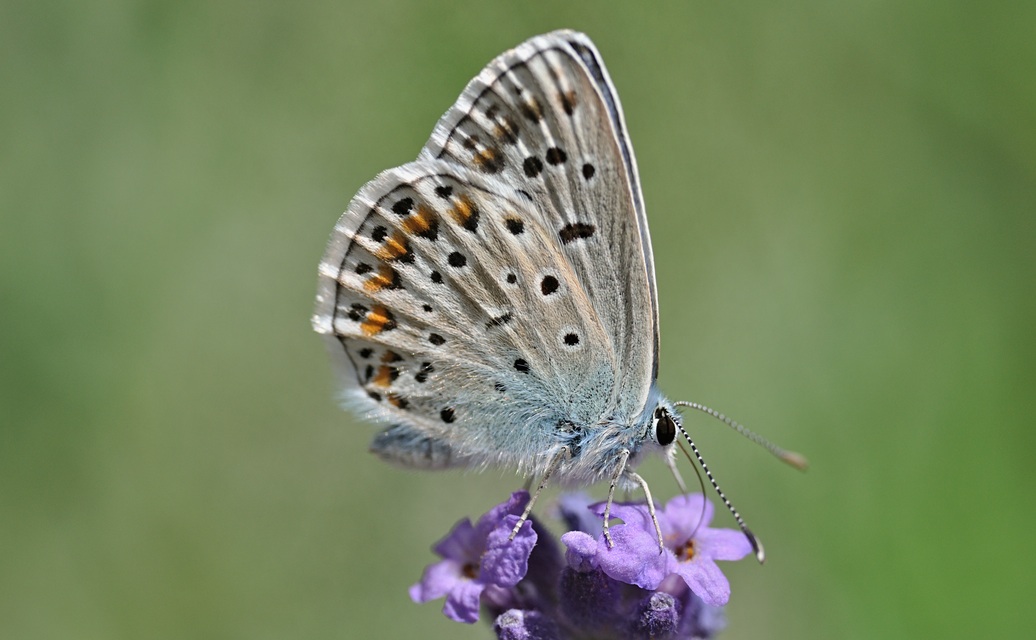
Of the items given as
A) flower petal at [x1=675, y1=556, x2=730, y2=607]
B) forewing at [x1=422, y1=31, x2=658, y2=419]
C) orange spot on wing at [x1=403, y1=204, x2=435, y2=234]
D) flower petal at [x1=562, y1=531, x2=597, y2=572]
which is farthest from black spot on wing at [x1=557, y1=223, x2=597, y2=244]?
flower petal at [x1=675, y1=556, x2=730, y2=607]

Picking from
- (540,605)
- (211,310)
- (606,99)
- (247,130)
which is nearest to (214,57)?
(247,130)

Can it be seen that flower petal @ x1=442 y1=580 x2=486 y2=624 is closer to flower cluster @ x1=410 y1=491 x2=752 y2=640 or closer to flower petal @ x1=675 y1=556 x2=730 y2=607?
flower cluster @ x1=410 y1=491 x2=752 y2=640

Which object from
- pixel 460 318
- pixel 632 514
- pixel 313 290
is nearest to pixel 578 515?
pixel 632 514

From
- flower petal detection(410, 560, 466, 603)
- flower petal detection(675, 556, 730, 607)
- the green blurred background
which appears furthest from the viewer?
the green blurred background

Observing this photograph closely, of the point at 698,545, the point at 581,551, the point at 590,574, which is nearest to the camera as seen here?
the point at 581,551

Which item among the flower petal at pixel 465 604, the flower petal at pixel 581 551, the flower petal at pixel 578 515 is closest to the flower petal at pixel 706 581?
the flower petal at pixel 581 551

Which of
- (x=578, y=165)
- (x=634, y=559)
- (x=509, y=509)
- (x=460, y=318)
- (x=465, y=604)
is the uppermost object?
(x=578, y=165)

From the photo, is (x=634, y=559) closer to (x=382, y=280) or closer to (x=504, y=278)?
(x=504, y=278)
